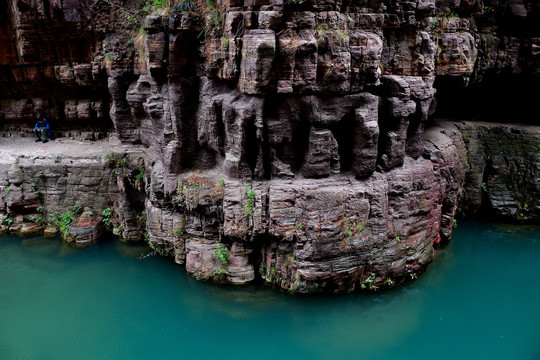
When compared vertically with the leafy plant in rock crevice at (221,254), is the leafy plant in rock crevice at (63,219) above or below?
below

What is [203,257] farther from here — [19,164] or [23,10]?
[23,10]

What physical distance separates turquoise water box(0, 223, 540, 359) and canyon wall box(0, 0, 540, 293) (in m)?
0.52

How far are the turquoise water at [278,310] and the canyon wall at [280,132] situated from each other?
0.52 metres

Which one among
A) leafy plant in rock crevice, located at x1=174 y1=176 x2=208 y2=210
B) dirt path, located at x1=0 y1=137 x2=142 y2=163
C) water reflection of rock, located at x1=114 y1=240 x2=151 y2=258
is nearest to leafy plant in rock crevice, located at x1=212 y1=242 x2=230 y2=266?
leafy plant in rock crevice, located at x1=174 y1=176 x2=208 y2=210

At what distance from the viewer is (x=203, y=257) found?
31.1 ft

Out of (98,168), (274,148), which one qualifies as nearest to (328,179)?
(274,148)

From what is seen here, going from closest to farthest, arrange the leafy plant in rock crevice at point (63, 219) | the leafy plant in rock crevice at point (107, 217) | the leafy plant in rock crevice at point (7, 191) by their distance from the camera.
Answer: the leafy plant in rock crevice at point (63, 219) < the leafy plant in rock crevice at point (107, 217) < the leafy plant in rock crevice at point (7, 191)

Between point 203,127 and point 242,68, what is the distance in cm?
210

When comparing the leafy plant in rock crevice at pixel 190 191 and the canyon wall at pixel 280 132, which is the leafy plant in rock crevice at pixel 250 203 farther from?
the leafy plant in rock crevice at pixel 190 191

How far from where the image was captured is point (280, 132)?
27.3 ft

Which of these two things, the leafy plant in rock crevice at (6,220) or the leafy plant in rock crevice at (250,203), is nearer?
the leafy plant in rock crevice at (250,203)

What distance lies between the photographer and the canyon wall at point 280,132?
25.8 ft

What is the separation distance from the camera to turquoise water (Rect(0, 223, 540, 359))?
8016 mm

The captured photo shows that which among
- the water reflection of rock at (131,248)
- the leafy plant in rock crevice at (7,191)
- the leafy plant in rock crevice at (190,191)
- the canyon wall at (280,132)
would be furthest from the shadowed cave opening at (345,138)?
the leafy plant in rock crevice at (7,191)
